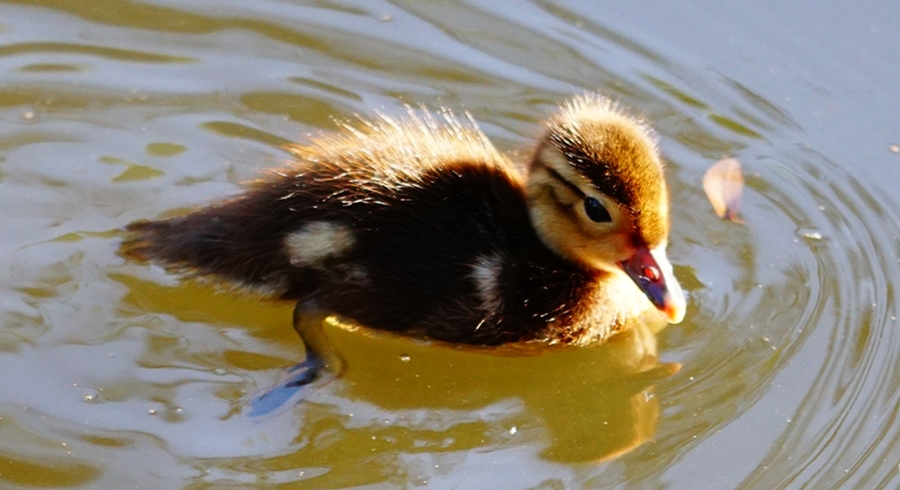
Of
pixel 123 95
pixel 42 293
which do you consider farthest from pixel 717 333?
pixel 123 95

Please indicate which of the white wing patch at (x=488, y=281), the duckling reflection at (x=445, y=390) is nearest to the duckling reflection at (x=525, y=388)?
the duckling reflection at (x=445, y=390)

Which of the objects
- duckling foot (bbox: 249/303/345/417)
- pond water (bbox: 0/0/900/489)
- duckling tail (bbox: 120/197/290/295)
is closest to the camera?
pond water (bbox: 0/0/900/489)

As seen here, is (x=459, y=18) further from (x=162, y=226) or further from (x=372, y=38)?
(x=162, y=226)

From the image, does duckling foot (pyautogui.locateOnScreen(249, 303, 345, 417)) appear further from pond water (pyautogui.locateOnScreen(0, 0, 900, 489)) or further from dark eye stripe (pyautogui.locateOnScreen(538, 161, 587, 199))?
dark eye stripe (pyautogui.locateOnScreen(538, 161, 587, 199))

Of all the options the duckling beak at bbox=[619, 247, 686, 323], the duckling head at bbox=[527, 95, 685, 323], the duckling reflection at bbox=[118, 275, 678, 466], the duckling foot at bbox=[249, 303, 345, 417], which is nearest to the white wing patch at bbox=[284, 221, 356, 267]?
the duckling foot at bbox=[249, 303, 345, 417]

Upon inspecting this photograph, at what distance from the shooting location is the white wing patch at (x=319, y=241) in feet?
9.48

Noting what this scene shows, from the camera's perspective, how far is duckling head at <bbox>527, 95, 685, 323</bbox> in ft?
9.21

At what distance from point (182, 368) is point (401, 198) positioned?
63cm

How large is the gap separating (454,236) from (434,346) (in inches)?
11.6

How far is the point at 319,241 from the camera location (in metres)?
2.90

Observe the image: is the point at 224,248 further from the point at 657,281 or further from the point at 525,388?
the point at 657,281

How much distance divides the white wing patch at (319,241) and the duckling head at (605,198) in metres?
0.45

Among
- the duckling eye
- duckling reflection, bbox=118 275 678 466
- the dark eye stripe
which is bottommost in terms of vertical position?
duckling reflection, bbox=118 275 678 466

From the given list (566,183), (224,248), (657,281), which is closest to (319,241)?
(224,248)
